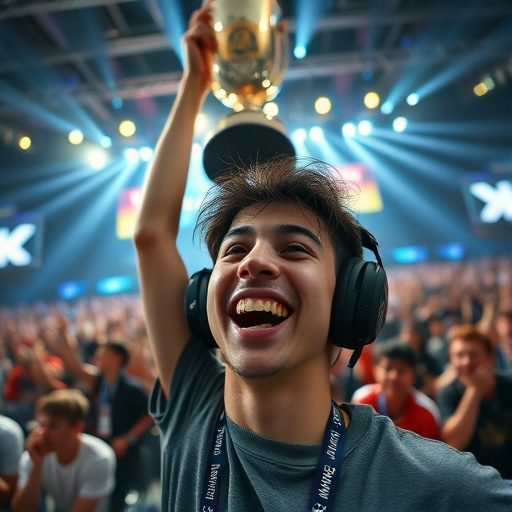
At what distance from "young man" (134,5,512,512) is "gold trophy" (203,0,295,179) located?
13cm

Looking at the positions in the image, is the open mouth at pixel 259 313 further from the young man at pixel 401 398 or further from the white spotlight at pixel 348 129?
the white spotlight at pixel 348 129

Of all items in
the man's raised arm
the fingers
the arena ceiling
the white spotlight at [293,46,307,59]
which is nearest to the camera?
the man's raised arm

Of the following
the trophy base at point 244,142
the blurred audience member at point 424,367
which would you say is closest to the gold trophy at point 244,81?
the trophy base at point 244,142

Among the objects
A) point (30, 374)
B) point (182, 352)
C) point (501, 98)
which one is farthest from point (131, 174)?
point (182, 352)

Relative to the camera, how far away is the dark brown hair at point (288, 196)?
1.05 m

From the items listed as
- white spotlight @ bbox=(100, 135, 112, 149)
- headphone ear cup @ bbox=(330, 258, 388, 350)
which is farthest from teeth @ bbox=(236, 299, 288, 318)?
white spotlight @ bbox=(100, 135, 112, 149)

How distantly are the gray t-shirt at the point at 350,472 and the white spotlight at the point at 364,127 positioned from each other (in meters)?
7.25

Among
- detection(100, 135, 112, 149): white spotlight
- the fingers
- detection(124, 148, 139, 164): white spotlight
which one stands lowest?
the fingers

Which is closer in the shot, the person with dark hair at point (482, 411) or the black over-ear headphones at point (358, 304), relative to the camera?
the black over-ear headphones at point (358, 304)

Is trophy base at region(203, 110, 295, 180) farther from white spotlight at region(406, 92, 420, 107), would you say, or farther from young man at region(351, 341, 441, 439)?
white spotlight at region(406, 92, 420, 107)

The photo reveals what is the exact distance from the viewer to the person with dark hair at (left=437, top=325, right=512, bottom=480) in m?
2.09

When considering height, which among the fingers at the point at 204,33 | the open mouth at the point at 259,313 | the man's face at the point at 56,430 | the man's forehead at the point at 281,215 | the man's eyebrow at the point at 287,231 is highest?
the fingers at the point at 204,33

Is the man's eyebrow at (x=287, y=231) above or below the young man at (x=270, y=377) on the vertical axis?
above

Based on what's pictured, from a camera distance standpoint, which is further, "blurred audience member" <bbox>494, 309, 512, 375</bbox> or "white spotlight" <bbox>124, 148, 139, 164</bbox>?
"white spotlight" <bbox>124, 148, 139, 164</bbox>
